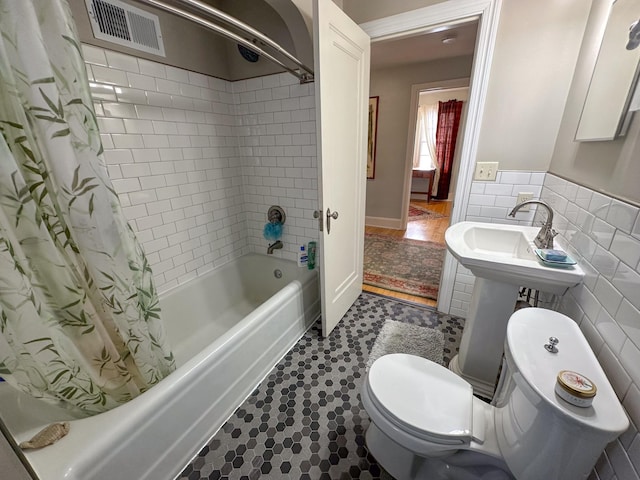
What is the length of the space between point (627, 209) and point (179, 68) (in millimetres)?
2113

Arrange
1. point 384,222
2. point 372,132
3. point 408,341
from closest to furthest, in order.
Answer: point 408,341 < point 372,132 < point 384,222

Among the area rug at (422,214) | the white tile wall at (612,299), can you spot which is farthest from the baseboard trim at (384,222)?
the white tile wall at (612,299)

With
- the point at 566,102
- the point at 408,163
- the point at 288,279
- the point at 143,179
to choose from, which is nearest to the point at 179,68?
the point at 143,179

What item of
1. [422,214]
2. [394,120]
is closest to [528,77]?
[394,120]

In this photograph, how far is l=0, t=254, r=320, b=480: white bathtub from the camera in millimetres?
778

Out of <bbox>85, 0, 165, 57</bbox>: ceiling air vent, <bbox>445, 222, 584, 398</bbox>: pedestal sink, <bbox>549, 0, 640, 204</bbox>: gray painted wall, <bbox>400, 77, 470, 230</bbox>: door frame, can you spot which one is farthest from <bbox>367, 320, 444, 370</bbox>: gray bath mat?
<bbox>400, 77, 470, 230</bbox>: door frame

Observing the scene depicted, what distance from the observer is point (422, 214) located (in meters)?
4.66

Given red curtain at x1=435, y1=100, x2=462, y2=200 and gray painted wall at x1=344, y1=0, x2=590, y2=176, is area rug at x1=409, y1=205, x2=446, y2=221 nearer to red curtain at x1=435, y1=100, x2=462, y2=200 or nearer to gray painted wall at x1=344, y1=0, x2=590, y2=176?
red curtain at x1=435, y1=100, x2=462, y2=200

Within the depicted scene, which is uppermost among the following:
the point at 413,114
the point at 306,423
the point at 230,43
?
the point at 230,43

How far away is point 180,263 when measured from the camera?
170 centimetres

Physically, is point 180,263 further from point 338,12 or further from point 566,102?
point 566,102

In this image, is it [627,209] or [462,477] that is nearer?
[627,209]

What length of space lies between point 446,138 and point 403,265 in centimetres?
401

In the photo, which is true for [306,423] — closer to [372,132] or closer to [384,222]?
[384,222]
